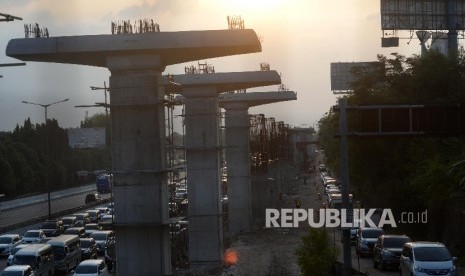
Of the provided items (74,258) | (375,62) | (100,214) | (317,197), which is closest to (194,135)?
(74,258)

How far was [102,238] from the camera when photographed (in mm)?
48312

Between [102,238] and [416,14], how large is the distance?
28716mm

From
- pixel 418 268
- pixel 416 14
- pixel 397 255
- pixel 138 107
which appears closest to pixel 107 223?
pixel 138 107

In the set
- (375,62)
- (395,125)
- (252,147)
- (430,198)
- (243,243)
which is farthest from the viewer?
(252,147)

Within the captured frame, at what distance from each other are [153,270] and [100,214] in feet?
124

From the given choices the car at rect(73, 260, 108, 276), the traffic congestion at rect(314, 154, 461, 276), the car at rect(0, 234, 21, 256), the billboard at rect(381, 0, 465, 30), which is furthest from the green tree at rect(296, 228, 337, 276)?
the billboard at rect(381, 0, 465, 30)

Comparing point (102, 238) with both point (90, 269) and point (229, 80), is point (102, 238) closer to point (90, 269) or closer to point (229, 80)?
point (229, 80)

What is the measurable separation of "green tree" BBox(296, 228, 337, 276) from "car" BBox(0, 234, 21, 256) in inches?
928

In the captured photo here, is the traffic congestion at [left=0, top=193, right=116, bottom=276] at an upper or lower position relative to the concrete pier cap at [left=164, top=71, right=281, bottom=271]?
lower

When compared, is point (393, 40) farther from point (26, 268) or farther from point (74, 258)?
point (26, 268)

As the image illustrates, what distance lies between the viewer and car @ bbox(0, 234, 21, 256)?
46.9 metres

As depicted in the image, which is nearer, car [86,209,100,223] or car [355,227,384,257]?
car [355,227,384,257]

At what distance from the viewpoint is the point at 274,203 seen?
248 feet

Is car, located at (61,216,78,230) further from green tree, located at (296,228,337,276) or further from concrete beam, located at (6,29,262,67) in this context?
green tree, located at (296,228,337,276)
